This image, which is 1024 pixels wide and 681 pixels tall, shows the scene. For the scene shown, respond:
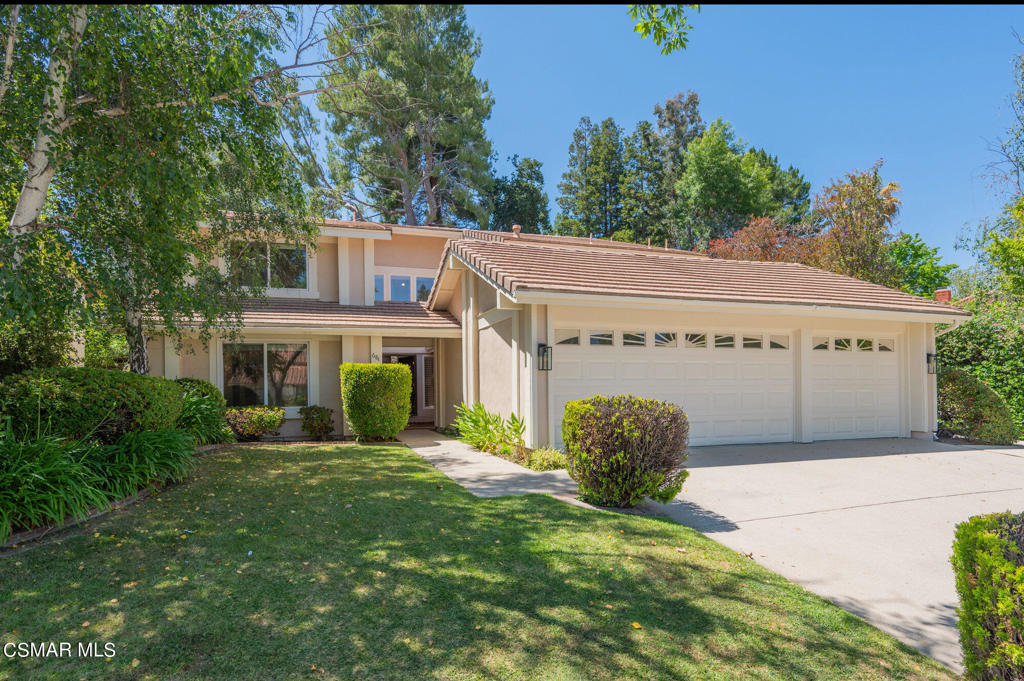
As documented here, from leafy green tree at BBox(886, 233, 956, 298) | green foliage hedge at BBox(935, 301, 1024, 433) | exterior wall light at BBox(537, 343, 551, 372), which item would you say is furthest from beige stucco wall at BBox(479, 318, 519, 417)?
leafy green tree at BBox(886, 233, 956, 298)

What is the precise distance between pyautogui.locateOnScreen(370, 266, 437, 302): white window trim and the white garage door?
439 inches

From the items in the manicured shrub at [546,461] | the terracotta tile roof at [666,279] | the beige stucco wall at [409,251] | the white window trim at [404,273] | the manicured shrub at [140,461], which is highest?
the beige stucco wall at [409,251]

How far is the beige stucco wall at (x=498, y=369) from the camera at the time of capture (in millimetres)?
10219

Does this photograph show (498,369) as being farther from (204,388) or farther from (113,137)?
(113,137)

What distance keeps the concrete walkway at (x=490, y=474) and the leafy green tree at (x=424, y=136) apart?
17.5m

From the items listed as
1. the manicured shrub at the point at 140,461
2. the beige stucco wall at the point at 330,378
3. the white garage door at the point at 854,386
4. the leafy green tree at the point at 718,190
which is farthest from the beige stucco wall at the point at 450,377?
the leafy green tree at the point at 718,190

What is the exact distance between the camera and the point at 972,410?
12.0 m

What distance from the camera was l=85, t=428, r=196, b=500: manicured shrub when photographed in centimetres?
606

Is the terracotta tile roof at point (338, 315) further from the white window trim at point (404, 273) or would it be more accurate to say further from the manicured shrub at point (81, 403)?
the manicured shrub at point (81, 403)

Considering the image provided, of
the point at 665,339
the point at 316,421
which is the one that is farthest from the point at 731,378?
the point at 316,421

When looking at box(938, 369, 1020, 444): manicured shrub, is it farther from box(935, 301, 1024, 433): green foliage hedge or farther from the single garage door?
the single garage door

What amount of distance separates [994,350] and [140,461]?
57.5 ft

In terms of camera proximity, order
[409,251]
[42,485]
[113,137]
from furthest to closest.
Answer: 1. [409,251]
2. [113,137]
3. [42,485]

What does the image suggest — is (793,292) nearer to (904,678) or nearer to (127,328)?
(904,678)
